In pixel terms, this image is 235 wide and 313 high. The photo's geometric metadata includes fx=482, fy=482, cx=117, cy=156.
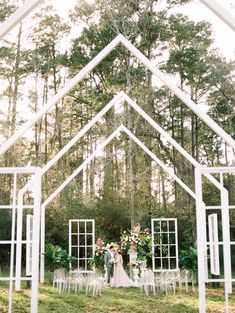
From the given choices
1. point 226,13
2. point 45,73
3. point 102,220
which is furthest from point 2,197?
point 226,13

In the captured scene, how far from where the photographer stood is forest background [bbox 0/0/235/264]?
2217 cm

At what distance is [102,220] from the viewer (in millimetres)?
22453

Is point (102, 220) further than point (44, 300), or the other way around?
point (102, 220)

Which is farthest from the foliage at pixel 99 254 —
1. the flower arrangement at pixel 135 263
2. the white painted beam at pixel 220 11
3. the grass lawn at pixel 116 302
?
the white painted beam at pixel 220 11

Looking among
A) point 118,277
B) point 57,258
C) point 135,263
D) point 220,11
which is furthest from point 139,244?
point 220,11

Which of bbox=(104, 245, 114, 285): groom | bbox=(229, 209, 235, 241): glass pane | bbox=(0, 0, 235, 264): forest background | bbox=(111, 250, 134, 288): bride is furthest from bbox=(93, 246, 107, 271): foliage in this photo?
bbox=(229, 209, 235, 241): glass pane

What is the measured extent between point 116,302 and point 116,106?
13.5 m

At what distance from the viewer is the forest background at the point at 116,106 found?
2217 cm

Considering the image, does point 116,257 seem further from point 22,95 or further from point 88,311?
point 22,95

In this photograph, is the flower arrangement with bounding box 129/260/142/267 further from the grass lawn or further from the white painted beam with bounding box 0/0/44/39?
the white painted beam with bounding box 0/0/44/39

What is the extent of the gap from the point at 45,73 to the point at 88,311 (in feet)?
54.3

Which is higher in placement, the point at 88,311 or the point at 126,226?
the point at 126,226

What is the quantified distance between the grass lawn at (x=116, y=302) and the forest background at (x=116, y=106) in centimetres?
784

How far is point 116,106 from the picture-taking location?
23.7 m
